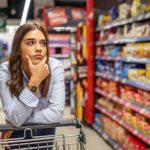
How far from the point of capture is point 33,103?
5.84 ft

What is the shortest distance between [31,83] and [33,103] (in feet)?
0.38

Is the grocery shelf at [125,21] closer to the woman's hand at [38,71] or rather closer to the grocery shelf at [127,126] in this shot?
the grocery shelf at [127,126]

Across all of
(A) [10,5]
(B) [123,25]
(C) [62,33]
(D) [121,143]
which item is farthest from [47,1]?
(D) [121,143]

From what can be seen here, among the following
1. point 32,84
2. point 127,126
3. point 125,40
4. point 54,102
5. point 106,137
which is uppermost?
point 125,40

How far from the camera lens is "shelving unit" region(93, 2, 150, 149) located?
3.94 meters

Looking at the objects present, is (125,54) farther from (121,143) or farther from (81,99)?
(81,99)

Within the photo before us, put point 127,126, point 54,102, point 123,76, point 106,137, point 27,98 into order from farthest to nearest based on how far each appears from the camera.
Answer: point 106,137 → point 123,76 → point 127,126 → point 54,102 → point 27,98

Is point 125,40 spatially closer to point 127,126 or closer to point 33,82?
point 127,126

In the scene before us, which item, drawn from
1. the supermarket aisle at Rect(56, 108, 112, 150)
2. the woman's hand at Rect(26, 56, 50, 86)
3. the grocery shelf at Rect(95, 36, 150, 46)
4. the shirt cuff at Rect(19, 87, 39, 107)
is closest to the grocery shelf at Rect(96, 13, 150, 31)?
the grocery shelf at Rect(95, 36, 150, 46)

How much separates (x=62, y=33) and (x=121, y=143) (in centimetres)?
594

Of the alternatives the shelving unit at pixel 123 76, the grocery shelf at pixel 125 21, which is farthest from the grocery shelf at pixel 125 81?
the grocery shelf at pixel 125 21

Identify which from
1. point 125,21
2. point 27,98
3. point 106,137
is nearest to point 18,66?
point 27,98

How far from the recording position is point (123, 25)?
493 cm

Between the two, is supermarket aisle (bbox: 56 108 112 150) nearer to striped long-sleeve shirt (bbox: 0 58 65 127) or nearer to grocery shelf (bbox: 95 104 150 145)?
grocery shelf (bbox: 95 104 150 145)
